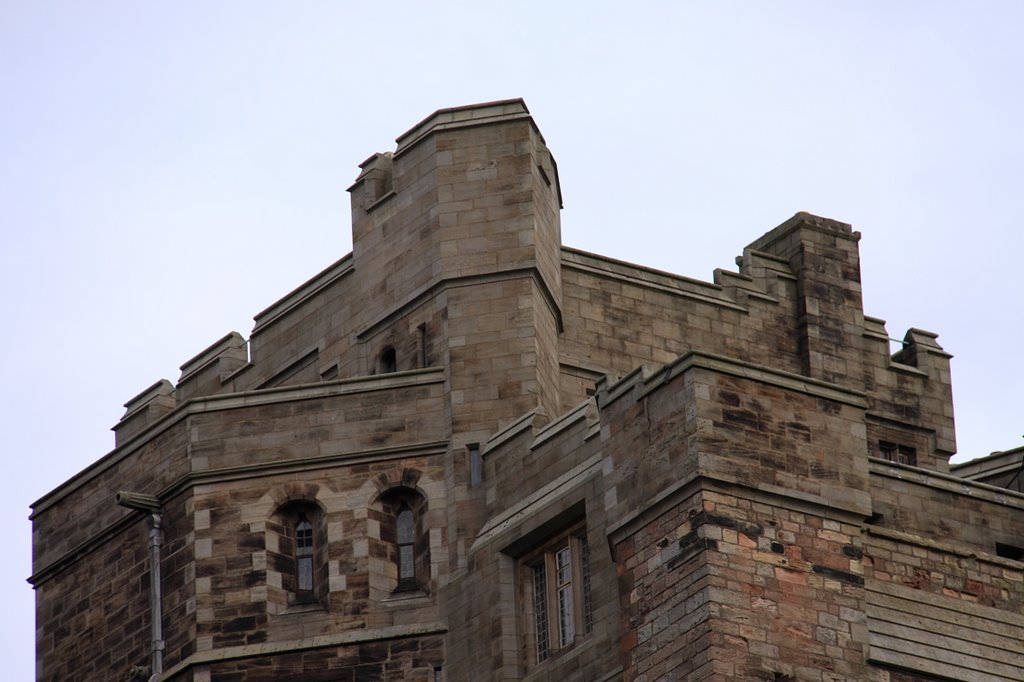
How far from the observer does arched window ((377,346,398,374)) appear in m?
64.6

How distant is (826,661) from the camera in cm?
5356

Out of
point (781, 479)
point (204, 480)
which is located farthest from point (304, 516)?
point (781, 479)

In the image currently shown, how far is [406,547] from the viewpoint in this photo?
203 ft

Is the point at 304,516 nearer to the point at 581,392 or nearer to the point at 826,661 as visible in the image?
the point at 581,392

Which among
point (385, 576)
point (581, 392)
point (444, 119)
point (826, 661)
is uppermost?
point (444, 119)

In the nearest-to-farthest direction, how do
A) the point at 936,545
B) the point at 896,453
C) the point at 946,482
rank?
the point at 936,545 → the point at 946,482 → the point at 896,453

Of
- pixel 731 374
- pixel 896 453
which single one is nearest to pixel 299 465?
pixel 731 374

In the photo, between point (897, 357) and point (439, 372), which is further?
point (897, 357)

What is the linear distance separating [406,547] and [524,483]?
2.84 m

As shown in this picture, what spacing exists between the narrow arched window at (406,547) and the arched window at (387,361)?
11.2ft

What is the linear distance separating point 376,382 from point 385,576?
11.7ft

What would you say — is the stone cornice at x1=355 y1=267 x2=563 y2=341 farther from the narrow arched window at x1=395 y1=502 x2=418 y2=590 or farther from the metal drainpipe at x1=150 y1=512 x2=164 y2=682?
the metal drainpipe at x1=150 y1=512 x2=164 y2=682

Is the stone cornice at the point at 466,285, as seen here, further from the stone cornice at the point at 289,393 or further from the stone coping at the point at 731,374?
the stone coping at the point at 731,374

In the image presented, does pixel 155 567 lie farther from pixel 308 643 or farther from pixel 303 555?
pixel 308 643
